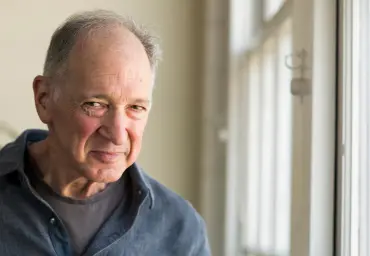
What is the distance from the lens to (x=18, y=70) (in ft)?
7.75

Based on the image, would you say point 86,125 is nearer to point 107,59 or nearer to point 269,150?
point 107,59

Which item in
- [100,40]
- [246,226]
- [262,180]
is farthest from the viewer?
[246,226]

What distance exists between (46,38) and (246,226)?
105 cm

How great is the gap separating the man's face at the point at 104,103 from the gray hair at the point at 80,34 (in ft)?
0.09

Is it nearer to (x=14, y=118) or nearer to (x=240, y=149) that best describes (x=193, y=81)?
(x=240, y=149)

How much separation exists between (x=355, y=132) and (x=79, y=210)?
0.63 meters

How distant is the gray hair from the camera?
1.31 meters

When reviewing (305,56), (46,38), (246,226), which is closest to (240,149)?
(246,226)

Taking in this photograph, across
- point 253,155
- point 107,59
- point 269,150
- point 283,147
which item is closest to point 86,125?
point 107,59

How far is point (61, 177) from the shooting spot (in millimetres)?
1401

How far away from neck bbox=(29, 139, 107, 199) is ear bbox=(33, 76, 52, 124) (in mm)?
94

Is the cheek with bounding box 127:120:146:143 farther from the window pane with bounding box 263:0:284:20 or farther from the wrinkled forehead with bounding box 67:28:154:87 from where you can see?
the window pane with bounding box 263:0:284:20

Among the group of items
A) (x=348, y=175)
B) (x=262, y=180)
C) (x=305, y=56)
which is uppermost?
(x=305, y=56)

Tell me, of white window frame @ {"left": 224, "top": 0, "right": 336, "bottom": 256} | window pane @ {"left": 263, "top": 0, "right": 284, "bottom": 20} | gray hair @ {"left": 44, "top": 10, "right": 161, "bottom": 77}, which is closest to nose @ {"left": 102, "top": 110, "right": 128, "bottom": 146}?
gray hair @ {"left": 44, "top": 10, "right": 161, "bottom": 77}
